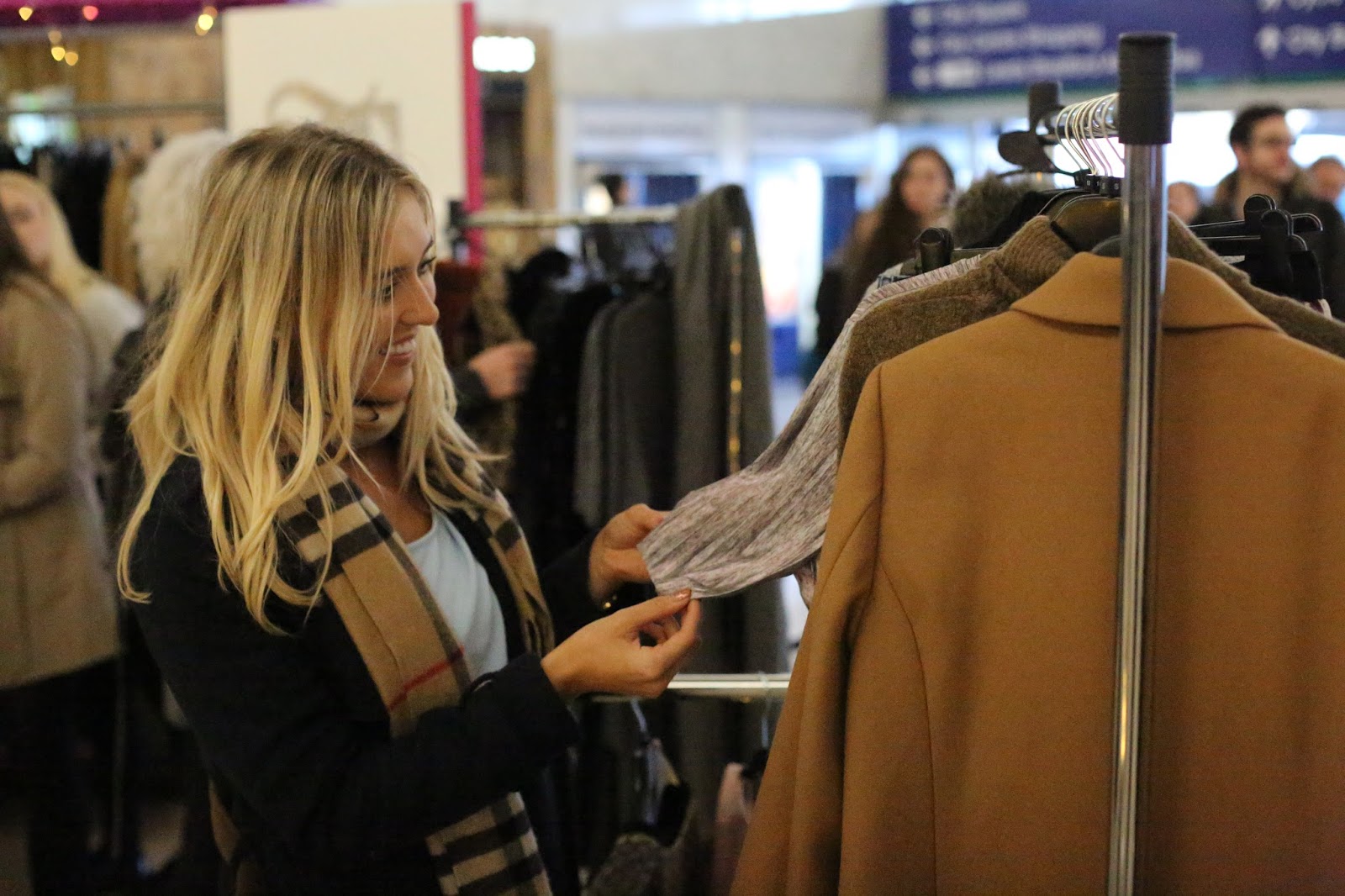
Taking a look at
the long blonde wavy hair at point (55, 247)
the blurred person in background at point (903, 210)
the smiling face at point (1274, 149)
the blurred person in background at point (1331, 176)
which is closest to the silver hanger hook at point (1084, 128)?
the blurred person in background at point (903, 210)

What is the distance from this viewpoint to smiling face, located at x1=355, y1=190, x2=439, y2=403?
1.38 m

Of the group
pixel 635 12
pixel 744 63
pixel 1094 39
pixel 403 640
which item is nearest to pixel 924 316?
pixel 403 640

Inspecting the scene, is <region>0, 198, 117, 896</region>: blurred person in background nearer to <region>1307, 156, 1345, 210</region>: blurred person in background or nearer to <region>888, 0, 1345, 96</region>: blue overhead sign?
<region>1307, 156, 1345, 210</region>: blurred person in background

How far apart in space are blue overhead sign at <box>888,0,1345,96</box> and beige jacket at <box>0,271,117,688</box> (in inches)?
213

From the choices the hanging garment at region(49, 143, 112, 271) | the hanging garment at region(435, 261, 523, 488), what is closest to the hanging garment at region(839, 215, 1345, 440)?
the hanging garment at region(435, 261, 523, 488)

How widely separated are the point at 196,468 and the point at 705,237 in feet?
4.71

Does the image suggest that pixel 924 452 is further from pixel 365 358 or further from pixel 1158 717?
pixel 365 358

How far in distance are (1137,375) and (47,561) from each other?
2.66 metres

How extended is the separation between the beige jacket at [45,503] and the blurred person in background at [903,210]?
6.46 ft

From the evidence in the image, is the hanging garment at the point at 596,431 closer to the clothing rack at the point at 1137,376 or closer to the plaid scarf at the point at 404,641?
the plaid scarf at the point at 404,641

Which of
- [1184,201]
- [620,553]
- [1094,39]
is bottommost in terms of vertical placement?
[620,553]

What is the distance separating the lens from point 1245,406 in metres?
1.07

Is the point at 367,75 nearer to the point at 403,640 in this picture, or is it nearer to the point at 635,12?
the point at 403,640

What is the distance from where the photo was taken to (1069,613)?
1.10 m
